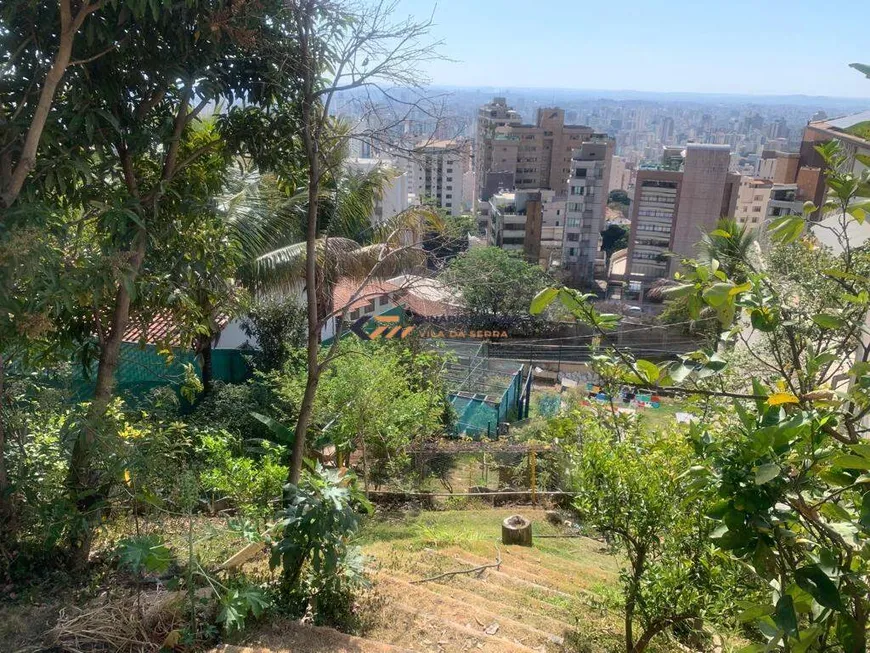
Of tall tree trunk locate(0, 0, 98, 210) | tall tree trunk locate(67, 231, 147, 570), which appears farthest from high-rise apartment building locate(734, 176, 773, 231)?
tall tree trunk locate(0, 0, 98, 210)

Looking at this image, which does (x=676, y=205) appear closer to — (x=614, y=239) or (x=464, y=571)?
(x=614, y=239)

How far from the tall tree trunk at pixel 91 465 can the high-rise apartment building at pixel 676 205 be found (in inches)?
1919

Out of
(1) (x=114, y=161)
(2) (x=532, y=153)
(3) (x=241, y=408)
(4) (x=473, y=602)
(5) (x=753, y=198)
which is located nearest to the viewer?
(1) (x=114, y=161)

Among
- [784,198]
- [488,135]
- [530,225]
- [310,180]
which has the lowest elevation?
[530,225]

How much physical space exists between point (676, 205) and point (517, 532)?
50811mm

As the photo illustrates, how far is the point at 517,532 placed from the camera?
7.12 metres

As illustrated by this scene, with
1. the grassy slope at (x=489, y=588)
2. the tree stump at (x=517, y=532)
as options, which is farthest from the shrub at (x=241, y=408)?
the tree stump at (x=517, y=532)

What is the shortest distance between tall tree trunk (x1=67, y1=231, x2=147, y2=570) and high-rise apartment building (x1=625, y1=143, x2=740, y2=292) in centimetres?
4875

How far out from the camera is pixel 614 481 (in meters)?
3.51

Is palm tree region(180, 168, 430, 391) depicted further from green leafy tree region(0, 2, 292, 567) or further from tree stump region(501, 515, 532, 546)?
green leafy tree region(0, 2, 292, 567)

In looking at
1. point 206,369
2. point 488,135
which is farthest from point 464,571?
point 488,135

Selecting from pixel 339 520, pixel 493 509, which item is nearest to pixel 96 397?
pixel 339 520

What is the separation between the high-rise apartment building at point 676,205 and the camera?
164 feet

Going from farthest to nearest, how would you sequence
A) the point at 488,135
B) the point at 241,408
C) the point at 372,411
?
the point at 488,135
the point at 241,408
the point at 372,411
